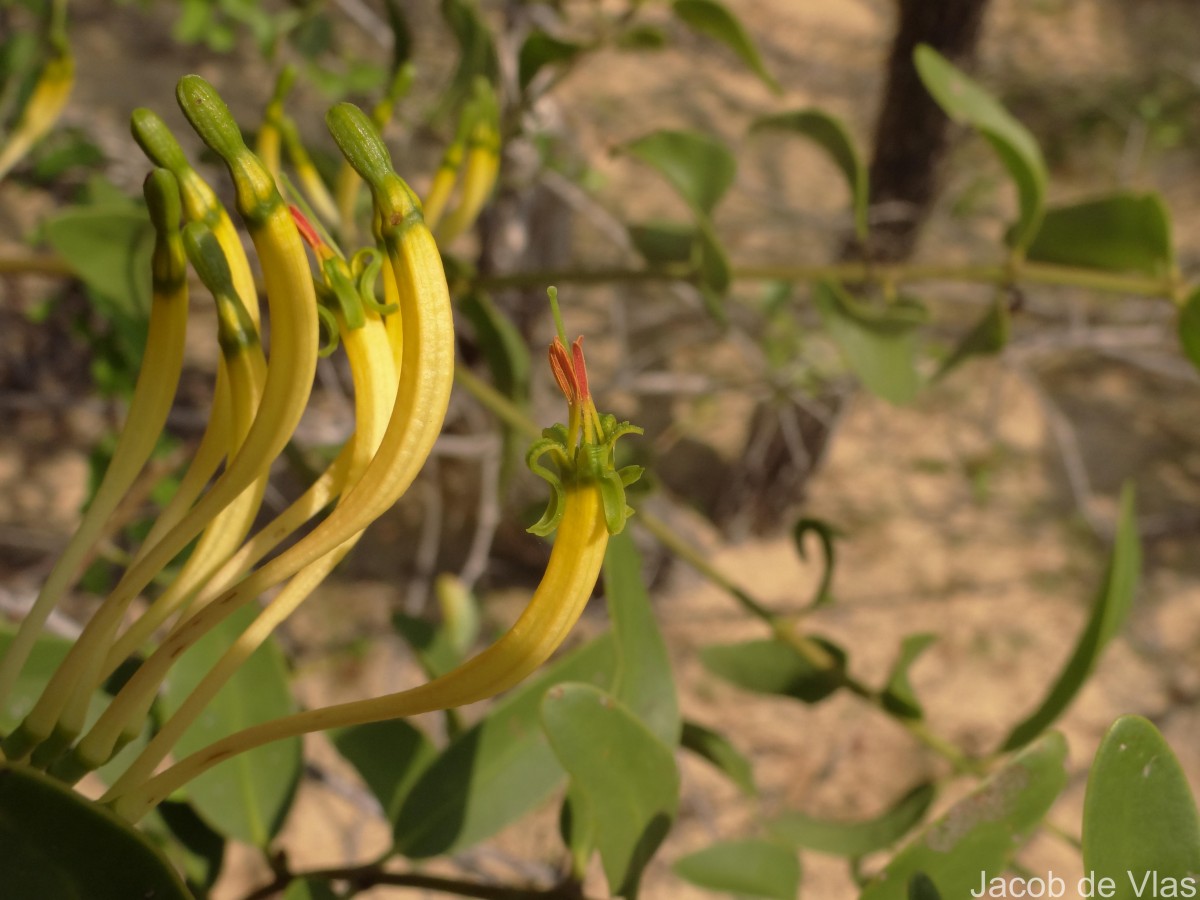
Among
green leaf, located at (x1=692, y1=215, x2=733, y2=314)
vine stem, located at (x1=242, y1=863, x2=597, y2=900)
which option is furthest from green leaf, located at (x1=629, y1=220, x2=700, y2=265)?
vine stem, located at (x1=242, y1=863, x2=597, y2=900)

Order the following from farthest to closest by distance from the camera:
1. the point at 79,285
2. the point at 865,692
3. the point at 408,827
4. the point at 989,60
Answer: the point at 989,60 → the point at 79,285 → the point at 865,692 → the point at 408,827

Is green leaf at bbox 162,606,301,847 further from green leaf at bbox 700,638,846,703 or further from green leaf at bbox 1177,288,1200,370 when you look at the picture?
green leaf at bbox 1177,288,1200,370

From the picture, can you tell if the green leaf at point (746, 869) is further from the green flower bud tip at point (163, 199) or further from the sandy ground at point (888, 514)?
the sandy ground at point (888, 514)

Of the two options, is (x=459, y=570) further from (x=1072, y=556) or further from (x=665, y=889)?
(x=1072, y=556)

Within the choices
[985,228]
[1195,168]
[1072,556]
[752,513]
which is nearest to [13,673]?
[752,513]

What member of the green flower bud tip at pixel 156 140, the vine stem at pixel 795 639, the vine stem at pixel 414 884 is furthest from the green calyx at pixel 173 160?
the vine stem at pixel 795 639

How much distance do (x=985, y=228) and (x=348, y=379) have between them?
95.9 inches

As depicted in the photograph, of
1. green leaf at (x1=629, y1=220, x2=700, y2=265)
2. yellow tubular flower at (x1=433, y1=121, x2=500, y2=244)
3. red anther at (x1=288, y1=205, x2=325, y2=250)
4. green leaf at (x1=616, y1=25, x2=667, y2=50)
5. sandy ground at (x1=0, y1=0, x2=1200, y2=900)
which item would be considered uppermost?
green leaf at (x1=616, y1=25, x2=667, y2=50)

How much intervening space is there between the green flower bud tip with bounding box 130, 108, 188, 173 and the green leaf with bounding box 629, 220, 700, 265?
661 mm

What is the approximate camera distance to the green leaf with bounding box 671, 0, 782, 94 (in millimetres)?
854

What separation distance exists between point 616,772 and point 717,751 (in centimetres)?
31

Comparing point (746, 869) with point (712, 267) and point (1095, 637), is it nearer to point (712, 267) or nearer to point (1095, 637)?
point (1095, 637)

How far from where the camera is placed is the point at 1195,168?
358 centimetres

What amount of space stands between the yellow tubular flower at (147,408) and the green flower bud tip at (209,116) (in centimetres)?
3
